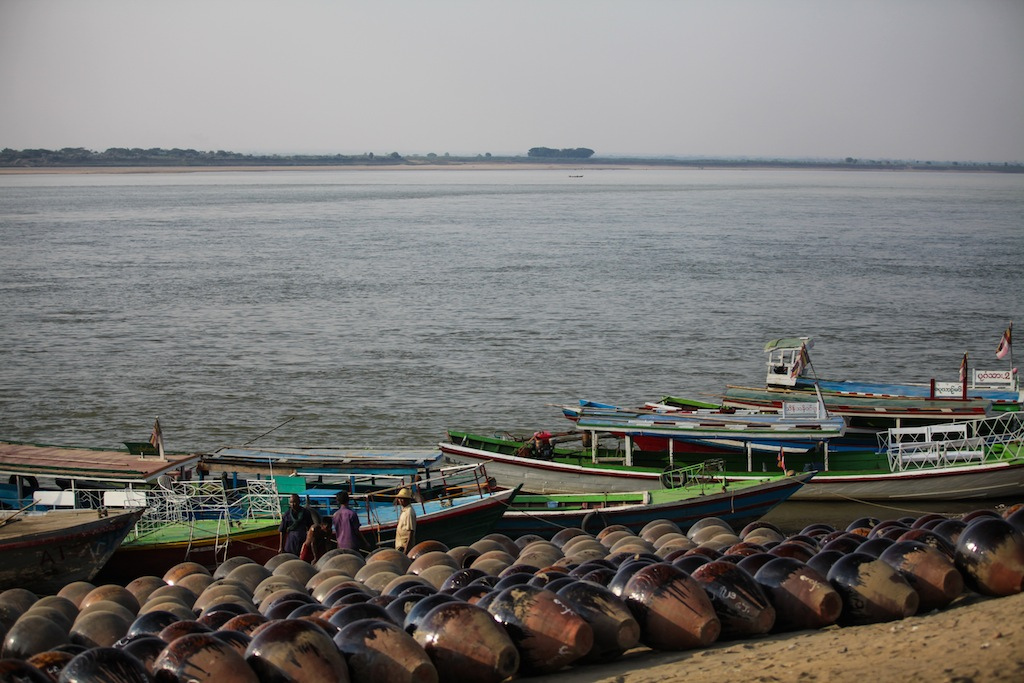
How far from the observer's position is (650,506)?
813 inches

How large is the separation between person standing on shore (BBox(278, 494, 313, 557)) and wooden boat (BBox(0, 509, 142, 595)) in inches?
93.2

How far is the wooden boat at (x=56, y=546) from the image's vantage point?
55.1 feet

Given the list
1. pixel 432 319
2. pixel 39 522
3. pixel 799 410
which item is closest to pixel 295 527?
pixel 39 522

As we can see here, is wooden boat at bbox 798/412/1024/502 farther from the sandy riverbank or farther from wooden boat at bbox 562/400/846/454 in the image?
the sandy riverbank

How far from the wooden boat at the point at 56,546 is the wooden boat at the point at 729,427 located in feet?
33.7

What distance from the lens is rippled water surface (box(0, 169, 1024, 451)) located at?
33.8 metres

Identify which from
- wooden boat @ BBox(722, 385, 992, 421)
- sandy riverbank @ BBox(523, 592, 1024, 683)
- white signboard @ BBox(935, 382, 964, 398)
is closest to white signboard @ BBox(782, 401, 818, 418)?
wooden boat @ BBox(722, 385, 992, 421)

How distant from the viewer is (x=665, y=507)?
2073cm

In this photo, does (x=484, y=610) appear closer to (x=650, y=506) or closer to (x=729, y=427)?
(x=650, y=506)

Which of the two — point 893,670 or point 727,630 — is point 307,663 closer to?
Answer: point 727,630

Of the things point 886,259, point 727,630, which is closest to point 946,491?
point 727,630

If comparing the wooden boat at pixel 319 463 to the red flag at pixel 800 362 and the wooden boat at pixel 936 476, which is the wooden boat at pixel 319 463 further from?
the red flag at pixel 800 362

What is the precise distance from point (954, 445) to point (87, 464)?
59.4ft

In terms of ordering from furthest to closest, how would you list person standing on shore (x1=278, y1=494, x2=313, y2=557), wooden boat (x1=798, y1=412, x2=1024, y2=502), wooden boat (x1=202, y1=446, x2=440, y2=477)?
wooden boat (x1=798, y1=412, x2=1024, y2=502) → wooden boat (x1=202, y1=446, x2=440, y2=477) → person standing on shore (x1=278, y1=494, x2=313, y2=557)
